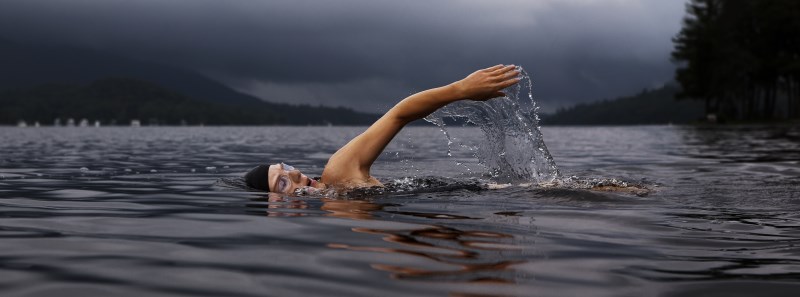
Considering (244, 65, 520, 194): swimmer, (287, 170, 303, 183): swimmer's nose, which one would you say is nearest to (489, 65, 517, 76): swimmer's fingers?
(244, 65, 520, 194): swimmer

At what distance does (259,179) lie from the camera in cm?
968

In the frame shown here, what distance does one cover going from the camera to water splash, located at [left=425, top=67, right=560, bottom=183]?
32.0 feet

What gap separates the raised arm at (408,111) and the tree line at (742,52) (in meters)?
67.7

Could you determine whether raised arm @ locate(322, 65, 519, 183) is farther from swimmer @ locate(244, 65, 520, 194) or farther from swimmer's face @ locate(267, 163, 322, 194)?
swimmer's face @ locate(267, 163, 322, 194)

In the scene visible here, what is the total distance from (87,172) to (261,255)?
10388 millimetres

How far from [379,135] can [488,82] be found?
4.78ft

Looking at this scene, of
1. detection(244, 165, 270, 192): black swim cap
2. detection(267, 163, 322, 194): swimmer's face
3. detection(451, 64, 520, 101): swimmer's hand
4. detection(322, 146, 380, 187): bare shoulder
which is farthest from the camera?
detection(244, 165, 270, 192): black swim cap

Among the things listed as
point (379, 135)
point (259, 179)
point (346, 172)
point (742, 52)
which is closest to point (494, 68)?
point (379, 135)

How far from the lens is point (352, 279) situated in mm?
4082

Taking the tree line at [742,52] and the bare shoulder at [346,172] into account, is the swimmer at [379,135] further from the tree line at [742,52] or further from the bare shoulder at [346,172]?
the tree line at [742,52]

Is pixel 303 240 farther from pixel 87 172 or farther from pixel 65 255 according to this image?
pixel 87 172

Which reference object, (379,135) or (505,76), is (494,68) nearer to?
(505,76)

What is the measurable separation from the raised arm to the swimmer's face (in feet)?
1.39

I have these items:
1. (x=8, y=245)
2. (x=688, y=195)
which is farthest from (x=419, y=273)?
(x=688, y=195)
